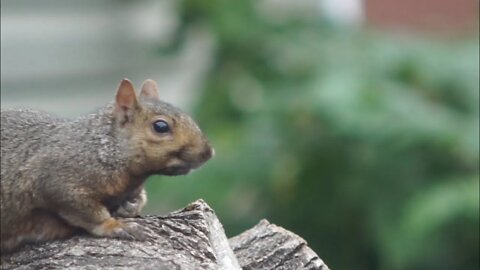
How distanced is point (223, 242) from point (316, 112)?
2.91m

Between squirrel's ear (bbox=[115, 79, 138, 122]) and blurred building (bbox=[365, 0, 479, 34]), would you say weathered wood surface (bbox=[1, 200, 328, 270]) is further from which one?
blurred building (bbox=[365, 0, 479, 34])

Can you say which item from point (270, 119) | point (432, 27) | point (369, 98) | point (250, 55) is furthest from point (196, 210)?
point (432, 27)

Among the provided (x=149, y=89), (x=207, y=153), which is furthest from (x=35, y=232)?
(x=149, y=89)

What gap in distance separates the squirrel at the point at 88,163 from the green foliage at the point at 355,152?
2.40 m

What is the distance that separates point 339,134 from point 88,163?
2.76m

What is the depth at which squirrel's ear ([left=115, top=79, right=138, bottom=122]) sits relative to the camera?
10.8ft

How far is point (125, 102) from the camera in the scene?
329 centimetres

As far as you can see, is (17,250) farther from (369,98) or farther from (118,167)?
(369,98)

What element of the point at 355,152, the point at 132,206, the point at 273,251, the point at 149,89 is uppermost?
the point at 355,152

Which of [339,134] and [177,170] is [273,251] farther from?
[339,134]

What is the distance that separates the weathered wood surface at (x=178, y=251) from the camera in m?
2.90

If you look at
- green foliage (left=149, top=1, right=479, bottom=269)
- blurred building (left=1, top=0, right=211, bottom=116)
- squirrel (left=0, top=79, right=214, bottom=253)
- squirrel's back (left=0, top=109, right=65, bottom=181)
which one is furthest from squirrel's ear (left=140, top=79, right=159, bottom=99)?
blurred building (left=1, top=0, right=211, bottom=116)

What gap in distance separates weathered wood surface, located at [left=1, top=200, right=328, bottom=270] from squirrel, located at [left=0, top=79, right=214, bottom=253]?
54 millimetres

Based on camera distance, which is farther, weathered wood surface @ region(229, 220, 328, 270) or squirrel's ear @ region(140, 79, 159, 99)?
squirrel's ear @ region(140, 79, 159, 99)
